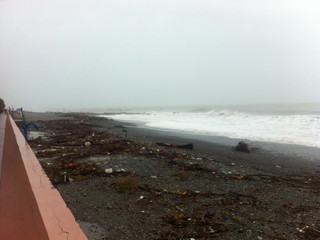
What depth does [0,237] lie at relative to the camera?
1.84 meters

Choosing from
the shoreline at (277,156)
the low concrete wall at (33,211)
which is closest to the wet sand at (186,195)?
the shoreline at (277,156)

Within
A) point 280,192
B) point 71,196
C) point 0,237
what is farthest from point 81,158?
point 0,237

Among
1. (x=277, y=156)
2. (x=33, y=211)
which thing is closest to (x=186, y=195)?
(x=33, y=211)

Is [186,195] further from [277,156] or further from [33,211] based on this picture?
[277,156]

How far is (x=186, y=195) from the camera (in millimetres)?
5113

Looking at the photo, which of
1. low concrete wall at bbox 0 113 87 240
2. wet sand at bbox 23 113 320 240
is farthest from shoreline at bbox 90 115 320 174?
low concrete wall at bbox 0 113 87 240

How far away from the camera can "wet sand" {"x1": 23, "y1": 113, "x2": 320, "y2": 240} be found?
377 cm

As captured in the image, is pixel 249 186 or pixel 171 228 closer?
pixel 171 228

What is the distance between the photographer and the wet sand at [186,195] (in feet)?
12.4

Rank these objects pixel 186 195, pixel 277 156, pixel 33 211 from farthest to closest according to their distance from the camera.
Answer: pixel 277 156
pixel 186 195
pixel 33 211

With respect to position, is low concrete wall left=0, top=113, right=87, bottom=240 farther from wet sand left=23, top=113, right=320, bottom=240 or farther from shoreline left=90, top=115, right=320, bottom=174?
shoreline left=90, top=115, right=320, bottom=174

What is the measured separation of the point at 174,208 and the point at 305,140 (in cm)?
1155

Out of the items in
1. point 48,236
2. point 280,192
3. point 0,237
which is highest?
point 48,236

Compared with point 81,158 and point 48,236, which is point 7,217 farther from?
point 81,158
